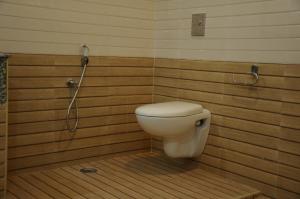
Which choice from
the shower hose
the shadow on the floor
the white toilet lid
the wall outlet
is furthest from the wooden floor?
the wall outlet

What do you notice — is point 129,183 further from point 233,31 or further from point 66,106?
point 233,31

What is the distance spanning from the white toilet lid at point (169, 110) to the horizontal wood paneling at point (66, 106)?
507 mm

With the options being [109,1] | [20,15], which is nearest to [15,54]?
[20,15]

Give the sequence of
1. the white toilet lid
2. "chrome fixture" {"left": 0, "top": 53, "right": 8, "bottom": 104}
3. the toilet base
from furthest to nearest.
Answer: the toilet base → the white toilet lid → "chrome fixture" {"left": 0, "top": 53, "right": 8, "bottom": 104}

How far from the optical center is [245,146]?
2486mm

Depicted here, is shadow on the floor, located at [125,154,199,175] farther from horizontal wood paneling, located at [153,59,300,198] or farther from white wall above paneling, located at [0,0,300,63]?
white wall above paneling, located at [0,0,300,63]

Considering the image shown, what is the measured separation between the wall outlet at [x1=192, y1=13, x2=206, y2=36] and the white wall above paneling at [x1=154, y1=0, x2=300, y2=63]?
0.10 ft

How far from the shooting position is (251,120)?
8.04 feet

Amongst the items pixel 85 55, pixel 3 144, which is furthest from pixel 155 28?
pixel 3 144

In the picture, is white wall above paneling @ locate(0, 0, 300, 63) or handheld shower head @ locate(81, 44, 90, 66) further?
handheld shower head @ locate(81, 44, 90, 66)

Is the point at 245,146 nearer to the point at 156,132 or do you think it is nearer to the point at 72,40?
the point at 156,132

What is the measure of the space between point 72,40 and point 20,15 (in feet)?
1.31

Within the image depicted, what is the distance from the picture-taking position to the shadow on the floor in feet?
8.75

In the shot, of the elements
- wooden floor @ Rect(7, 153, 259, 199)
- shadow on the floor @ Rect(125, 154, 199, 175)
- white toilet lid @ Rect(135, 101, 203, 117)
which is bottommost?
wooden floor @ Rect(7, 153, 259, 199)
